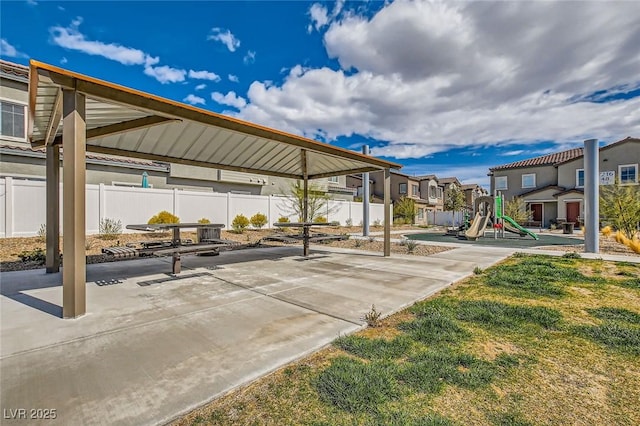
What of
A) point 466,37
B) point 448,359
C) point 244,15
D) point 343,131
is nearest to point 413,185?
point 343,131

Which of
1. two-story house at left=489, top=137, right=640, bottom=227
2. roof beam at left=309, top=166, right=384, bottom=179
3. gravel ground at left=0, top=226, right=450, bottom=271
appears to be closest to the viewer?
gravel ground at left=0, top=226, right=450, bottom=271

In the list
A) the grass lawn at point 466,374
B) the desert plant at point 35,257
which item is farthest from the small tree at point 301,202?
the grass lawn at point 466,374

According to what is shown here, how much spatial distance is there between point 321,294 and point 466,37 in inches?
473

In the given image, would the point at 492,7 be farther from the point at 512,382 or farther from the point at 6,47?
the point at 6,47

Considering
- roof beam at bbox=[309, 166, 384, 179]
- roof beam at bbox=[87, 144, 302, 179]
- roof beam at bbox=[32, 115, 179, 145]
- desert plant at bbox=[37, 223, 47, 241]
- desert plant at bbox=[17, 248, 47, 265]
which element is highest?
roof beam at bbox=[32, 115, 179, 145]

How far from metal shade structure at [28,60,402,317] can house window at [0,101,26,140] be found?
Answer: 10.3m

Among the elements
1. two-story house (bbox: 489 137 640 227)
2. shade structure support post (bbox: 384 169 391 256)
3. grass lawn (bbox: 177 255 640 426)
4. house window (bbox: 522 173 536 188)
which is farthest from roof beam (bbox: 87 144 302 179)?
house window (bbox: 522 173 536 188)

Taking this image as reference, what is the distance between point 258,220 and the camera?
672 inches

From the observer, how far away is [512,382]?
2514 millimetres

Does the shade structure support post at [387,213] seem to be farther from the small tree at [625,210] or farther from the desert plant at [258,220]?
the small tree at [625,210]

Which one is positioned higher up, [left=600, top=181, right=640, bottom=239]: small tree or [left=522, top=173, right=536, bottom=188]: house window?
[left=522, top=173, right=536, bottom=188]: house window

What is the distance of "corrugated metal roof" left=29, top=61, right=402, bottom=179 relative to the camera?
4.15m

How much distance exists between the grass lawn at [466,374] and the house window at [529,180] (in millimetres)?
29635

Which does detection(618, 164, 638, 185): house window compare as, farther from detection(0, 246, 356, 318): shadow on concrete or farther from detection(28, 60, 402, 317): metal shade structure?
detection(0, 246, 356, 318): shadow on concrete
